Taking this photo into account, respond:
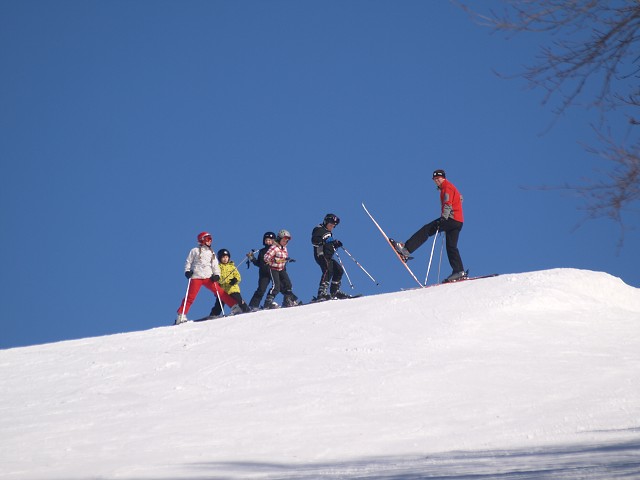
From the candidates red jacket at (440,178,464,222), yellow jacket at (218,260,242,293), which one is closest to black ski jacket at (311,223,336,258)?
yellow jacket at (218,260,242,293)

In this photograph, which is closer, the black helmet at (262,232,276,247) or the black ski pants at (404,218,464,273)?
the black ski pants at (404,218,464,273)

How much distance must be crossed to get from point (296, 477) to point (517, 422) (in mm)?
2630

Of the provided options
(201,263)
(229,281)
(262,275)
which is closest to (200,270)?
(201,263)

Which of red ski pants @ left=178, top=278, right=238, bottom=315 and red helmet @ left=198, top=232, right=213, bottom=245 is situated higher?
red helmet @ left=198, top=232, right=213, bottom=245

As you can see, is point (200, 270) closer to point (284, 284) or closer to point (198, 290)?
point (198, 290)

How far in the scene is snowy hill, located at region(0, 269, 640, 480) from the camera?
749cm

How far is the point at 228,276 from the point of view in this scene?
2047 centimetres

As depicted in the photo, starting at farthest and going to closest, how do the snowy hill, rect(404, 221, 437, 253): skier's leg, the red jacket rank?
rect(404, 221, 437, 253): skier's leg
the red jacket
the snowy hill

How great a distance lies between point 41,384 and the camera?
43.3 feet

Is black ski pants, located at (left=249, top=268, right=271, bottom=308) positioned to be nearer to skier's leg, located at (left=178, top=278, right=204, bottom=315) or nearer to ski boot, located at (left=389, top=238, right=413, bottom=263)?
skier's leg, located at (left=178, top=278, right=204, bottom=315)

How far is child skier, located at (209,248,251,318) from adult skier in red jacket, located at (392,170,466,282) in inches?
181

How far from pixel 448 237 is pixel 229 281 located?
5.64 metres

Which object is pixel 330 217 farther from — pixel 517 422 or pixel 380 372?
pixel 517 422

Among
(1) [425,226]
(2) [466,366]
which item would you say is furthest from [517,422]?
(1) [425,226]
